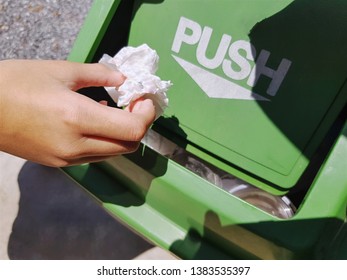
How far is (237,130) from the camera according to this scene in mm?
865

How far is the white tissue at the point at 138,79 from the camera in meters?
0.75

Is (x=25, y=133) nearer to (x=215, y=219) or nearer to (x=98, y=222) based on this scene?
(x=215, y=219)

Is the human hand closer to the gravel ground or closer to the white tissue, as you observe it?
the white tissue

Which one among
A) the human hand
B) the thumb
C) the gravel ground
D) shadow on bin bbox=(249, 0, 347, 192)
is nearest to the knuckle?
the human hand

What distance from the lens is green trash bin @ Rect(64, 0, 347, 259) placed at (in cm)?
76

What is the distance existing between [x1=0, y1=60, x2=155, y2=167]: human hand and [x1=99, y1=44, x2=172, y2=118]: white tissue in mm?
31

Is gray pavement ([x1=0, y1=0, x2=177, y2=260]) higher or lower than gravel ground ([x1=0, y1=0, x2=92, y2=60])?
lower

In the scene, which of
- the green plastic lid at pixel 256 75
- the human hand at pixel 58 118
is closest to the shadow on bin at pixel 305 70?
the green plastic lid at pixel 256 75

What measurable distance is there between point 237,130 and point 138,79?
22 cm

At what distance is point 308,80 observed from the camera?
82 cm

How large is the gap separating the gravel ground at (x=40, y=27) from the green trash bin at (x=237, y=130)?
23.9 inches

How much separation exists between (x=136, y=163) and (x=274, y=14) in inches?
14.6

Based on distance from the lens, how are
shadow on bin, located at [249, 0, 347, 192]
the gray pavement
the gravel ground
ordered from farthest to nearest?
the gravel ground → the gray pavement → shadow on bin, located at [249, 0, 347, 192]
